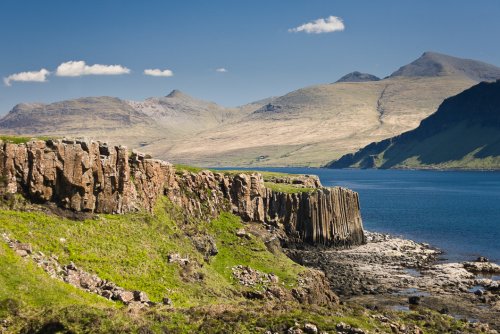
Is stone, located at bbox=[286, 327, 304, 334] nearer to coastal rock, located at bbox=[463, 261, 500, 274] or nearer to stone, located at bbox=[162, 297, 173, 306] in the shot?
stone, located at bbox=[162, 297, 173, 306]

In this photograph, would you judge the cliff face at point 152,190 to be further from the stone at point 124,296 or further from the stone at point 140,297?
the stone at point 140,297

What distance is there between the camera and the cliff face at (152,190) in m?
59.7

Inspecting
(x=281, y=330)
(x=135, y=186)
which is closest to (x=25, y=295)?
(x=281, y=330)

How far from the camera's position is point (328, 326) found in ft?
148

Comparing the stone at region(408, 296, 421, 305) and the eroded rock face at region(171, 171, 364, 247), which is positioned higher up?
the eroded rock face at region(171, 171, 364, 247)

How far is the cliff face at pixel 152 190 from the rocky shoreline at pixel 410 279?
24.8 ft

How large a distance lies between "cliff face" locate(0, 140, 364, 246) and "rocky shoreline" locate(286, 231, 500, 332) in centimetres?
757

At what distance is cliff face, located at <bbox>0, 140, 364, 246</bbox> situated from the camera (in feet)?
196

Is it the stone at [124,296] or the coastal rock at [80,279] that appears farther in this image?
the stone at [124,296]

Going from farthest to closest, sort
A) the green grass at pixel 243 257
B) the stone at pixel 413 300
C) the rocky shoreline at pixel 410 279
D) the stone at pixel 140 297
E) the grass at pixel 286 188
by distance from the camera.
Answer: the grass at pixel 286 188 < the stone at pixel 413 300 < the rocky shoreline at pixel 410 279 < the green grass at pixel 243 257 < the stone at pixel 140 297

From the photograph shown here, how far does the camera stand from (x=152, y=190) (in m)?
77.2

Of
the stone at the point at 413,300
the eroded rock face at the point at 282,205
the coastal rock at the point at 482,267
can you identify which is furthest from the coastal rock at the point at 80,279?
the coastal rock at the point at 482,267

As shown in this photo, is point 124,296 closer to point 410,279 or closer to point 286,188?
point 410,279

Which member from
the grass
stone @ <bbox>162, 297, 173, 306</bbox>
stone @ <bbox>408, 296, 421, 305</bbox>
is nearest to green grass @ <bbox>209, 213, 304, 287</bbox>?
stone @ <bbox>408, 296, 421, 305</bbox>
